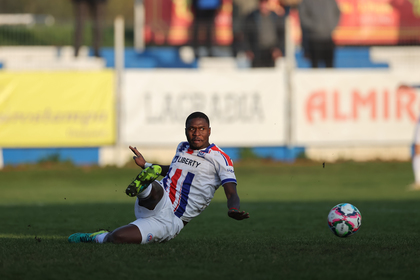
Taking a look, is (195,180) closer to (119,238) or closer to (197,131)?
(197,131)

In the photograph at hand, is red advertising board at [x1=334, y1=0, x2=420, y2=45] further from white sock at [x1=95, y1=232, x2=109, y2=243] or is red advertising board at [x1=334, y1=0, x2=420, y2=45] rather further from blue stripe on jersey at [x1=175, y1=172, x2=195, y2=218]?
white sock at [x1=95, y1=232, x2=109, y2=243]

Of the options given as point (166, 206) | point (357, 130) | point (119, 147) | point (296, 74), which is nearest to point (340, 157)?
point (357, 130)

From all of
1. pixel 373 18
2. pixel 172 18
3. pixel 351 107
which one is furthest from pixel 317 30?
pixel 373 18

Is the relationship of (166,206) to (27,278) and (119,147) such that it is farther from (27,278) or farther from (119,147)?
(119,147)

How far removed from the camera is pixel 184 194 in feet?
21.8

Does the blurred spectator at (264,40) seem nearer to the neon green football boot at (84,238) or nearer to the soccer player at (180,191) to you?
the soccer player at (180,191)

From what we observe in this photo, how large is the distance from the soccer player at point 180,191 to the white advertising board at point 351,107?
34.7 ft

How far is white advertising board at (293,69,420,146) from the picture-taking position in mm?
17000

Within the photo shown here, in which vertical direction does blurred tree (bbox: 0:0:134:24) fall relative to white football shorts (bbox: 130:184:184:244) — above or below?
above

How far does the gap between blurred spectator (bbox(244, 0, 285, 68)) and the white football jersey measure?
11.4 meters

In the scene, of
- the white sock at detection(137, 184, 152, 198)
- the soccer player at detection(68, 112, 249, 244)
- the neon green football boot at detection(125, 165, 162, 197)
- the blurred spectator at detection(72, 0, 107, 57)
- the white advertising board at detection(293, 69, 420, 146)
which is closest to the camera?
the neon green football boot at detection(125, 165, 162, 197)

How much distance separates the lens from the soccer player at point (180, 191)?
631 cm

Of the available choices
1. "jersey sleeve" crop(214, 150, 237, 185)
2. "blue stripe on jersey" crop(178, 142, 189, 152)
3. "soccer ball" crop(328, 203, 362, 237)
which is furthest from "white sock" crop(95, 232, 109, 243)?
"soccer ball" crop(328, 203, 362, 237)

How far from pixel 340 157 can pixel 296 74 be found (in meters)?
2.59
